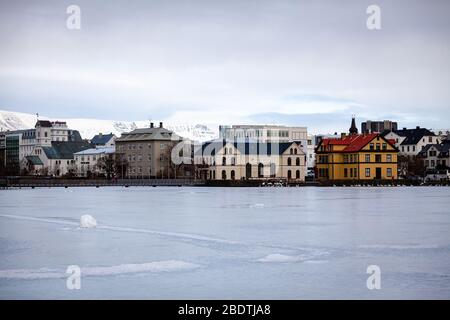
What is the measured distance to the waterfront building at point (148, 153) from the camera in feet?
449

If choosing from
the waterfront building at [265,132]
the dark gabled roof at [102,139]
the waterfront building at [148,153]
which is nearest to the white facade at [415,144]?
the waterfront building at [265,132]

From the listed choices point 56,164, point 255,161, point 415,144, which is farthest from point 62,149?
point 415,144

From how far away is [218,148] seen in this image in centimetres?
11394

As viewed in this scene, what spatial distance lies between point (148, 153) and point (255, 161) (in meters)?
31.2

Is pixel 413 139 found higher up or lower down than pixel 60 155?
higher up

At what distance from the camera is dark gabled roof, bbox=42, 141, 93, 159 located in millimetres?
174375

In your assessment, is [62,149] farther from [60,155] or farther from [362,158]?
[362,158]

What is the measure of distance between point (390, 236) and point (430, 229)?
8.86 ft

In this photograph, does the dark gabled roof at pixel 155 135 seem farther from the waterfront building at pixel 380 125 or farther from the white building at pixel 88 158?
the waterfront building at pixel 380 125

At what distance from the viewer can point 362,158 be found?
333ft

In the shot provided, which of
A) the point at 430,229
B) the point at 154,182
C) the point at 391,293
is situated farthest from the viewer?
the point at 154,182

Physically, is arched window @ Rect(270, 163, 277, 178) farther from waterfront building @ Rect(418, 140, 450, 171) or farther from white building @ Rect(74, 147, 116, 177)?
white building @ Rect(74, 147, 116, 177)
